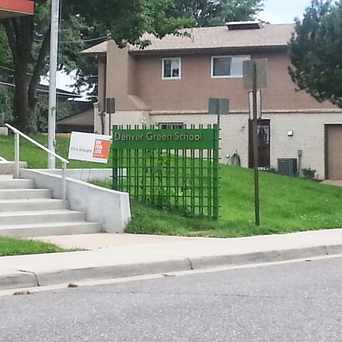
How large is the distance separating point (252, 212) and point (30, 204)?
5.47m

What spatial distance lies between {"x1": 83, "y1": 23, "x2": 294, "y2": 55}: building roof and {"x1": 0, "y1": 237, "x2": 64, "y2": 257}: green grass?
956 inches

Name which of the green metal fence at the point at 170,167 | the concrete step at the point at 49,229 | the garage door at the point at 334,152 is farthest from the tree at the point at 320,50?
the concrete step at the point at 49,229

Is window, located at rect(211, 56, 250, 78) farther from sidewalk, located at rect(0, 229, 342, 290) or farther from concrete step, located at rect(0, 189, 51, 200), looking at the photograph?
concrete step, located at rect(0, 189, 51, 200)

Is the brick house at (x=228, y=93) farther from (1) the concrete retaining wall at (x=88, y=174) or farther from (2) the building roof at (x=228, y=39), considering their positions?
(1) the concrete retaining wall at (x=88, y=174)

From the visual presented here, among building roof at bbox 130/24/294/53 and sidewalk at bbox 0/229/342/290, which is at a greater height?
building roof at bbox 130/24/294/53

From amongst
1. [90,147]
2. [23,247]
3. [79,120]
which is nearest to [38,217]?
[23,247]

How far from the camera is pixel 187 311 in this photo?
8664mm

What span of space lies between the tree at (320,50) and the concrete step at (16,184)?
11.9m

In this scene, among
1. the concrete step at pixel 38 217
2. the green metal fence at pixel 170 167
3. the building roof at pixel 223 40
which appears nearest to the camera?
the concrete step at pixel 38 217

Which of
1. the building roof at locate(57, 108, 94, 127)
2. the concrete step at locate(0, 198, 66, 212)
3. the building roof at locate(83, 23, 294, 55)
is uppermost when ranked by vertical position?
the building roof at locate(83, 23, 294, 55)

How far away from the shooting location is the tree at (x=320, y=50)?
2542 centimetres

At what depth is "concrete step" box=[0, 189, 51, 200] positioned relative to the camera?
53.0ft

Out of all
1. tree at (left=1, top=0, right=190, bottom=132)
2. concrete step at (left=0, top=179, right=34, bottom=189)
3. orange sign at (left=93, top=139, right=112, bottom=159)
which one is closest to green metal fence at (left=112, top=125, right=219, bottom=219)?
orange sign at (left=93, top=139, right=112, bottom=159)

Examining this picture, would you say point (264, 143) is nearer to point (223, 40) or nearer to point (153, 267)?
point (223, 40)
